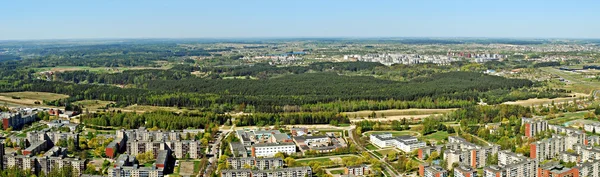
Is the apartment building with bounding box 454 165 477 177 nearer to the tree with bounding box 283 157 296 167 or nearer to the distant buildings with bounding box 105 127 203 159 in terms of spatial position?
the tree with bounding box 283 157 296 167

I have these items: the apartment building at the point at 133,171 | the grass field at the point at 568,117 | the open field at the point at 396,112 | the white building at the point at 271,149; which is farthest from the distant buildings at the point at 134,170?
the grass field at the point at 568,117

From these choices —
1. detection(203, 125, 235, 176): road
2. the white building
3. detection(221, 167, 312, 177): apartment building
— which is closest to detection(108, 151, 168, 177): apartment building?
detection(203, 125, 235, 176): road

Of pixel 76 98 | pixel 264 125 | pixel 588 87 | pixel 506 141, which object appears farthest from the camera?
pixel 588 87

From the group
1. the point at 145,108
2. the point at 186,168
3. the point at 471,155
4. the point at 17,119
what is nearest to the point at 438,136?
the point at 471,155

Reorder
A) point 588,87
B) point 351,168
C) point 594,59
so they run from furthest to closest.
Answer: point 594,59 < point 588,87 < point 351,168

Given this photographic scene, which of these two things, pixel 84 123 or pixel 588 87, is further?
pixel 588 87

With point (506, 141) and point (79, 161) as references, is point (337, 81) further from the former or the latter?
point (79, 161)

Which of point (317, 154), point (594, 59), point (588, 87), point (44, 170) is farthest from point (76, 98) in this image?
point (594, 59)
